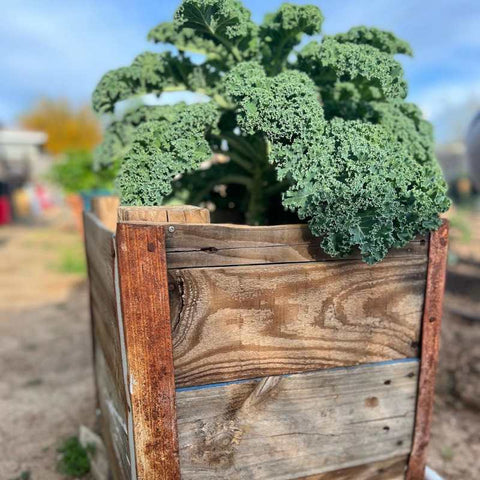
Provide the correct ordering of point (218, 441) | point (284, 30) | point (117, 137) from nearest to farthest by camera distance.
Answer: point (218, 441) → point (284, 30) → point (117, 137)

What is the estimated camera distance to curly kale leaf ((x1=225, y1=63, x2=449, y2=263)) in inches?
48.5

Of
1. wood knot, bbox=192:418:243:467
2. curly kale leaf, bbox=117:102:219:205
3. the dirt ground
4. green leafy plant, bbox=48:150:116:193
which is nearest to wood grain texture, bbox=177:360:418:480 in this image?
wood knot, bbox=192:418:243:467

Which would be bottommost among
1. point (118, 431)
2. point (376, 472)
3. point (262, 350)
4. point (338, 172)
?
point (376, 472)

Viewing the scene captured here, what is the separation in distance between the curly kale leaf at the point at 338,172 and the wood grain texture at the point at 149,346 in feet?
1.39

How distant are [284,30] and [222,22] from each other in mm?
270

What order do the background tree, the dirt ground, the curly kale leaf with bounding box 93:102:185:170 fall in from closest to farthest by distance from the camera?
1. the curly kale leaf with bounding box 93:102:185:170
2. the dirt ground
3. the background tree

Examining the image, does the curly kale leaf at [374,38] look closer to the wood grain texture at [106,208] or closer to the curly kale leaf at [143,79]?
the curly kale leaf at [143,79]

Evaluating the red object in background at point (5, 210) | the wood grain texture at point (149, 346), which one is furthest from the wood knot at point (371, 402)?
the red object in background at point (5, 210)

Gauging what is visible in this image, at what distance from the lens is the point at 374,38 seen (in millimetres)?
1616

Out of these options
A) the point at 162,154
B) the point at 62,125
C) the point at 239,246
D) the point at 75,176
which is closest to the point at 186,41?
the point at 162,154

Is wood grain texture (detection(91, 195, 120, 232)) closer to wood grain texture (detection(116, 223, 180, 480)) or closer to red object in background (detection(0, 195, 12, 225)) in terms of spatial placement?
wood grain texture (detection(116, 223, 180, 480))

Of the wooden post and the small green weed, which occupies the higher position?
the wooden post

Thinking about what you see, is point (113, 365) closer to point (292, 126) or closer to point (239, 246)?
point (239, 246)

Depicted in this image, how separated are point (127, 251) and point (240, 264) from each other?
0.31 m
